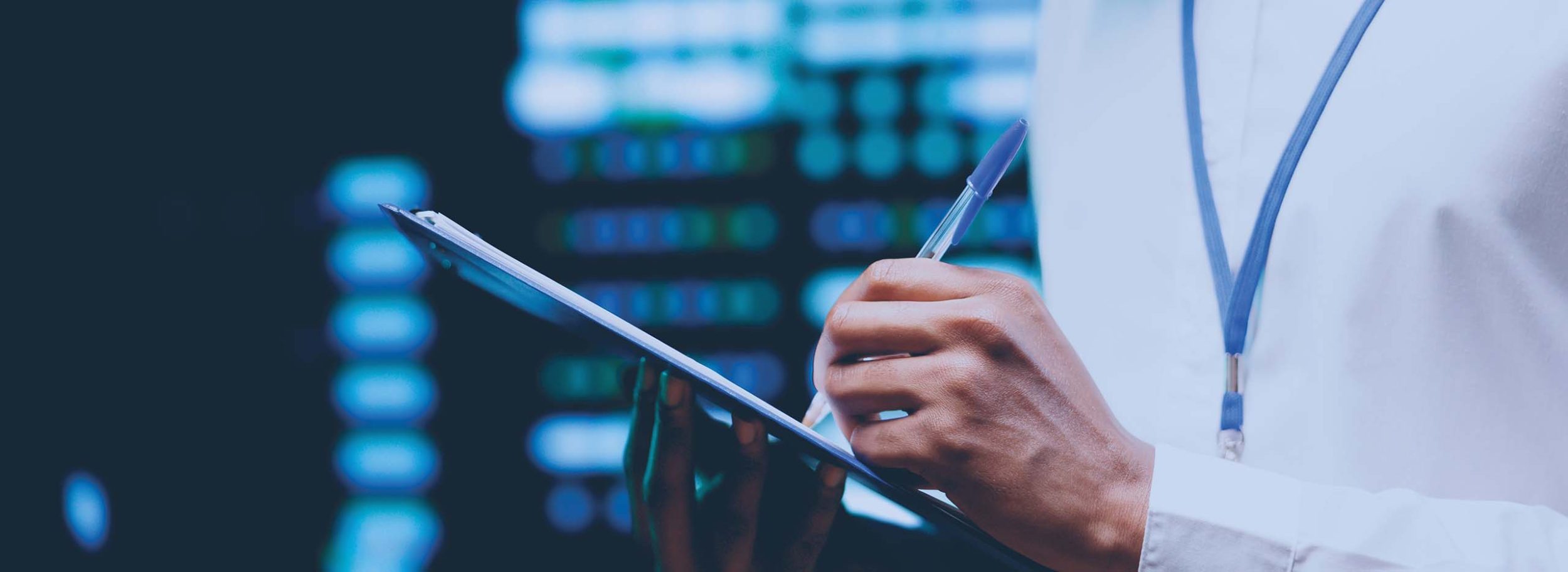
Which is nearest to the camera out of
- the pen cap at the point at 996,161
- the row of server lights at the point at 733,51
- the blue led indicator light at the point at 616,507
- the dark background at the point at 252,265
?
the pen cap at the point at 996,161

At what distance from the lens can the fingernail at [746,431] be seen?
0.41 m

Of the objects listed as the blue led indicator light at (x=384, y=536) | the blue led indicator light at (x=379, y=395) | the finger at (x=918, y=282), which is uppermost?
the finger at (x=918, y=282)

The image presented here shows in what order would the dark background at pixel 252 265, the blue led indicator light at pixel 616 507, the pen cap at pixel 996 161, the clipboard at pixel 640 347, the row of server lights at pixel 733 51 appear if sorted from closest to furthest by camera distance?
the clipboard at pixel 640 347
the pen cap at pixel 996 161
the row of server lights at pixel 733 51
the dark background at pixel 252 265
the blue led indicator light at pixel 616 507

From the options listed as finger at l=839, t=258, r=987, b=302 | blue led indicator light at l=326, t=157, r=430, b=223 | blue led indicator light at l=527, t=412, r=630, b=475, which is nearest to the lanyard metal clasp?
finger at l=839, t=258, r=987, b=302

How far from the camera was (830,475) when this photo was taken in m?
0.43

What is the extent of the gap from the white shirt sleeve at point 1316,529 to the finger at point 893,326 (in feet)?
0.41

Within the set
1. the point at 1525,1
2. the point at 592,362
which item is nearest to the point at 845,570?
the point at 1525,1

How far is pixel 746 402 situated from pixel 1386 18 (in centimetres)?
43

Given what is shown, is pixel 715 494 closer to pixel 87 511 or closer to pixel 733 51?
pixel 733 51

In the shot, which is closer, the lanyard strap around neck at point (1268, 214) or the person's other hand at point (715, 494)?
the person's other hand at point (715, 494)

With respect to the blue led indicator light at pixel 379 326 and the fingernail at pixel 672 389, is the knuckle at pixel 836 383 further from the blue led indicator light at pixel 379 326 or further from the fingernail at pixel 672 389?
the blue led indicator light at pixel 379 326

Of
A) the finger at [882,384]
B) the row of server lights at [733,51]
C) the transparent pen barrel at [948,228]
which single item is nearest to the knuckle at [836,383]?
the finger at [882,384]

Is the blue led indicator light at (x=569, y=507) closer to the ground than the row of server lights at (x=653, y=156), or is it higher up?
closer to the ground

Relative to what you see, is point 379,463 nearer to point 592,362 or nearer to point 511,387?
point 511,387
